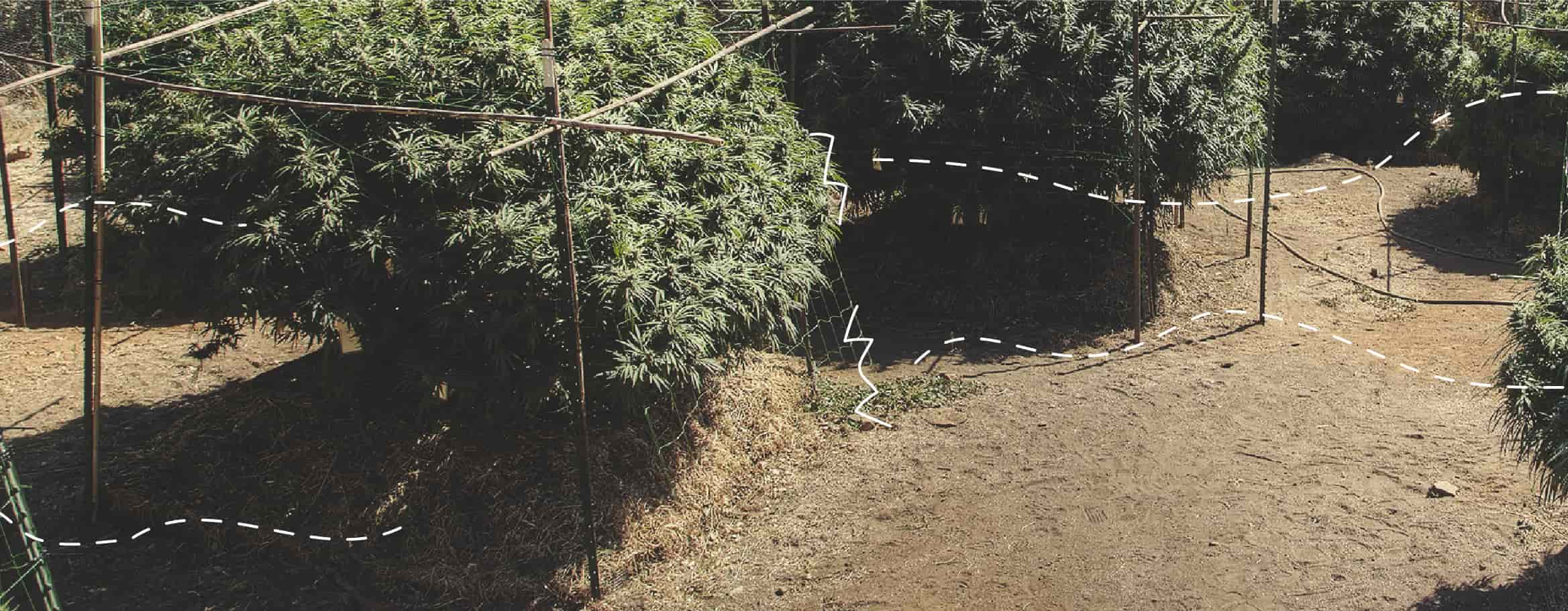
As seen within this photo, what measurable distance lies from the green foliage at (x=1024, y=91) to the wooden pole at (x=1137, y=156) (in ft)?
0.32

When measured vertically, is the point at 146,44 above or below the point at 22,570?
above

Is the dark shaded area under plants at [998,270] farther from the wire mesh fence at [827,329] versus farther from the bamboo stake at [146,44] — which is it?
the bamboo stake at [146,44]

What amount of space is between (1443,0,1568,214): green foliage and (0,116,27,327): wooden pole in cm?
1305

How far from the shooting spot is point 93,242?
22.0 feet

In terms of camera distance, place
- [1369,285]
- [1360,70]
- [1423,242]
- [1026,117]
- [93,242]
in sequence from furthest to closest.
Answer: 1. [1360,70]
2. [1423,242]
3. [1369,285]
4. [1026,117]
5. [93,242]

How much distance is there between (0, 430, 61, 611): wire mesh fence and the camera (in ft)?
17.5

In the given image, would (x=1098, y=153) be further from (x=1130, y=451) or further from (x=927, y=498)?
(x=927, y=498)

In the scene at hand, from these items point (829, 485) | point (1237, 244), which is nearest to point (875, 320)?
point (829, 485)

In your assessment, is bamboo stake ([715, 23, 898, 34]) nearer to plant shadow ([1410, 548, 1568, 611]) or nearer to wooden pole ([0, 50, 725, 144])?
wooden pole ([0, 50, 725, 144])

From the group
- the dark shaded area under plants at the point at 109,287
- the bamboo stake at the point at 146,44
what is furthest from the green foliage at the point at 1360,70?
the dark shaded area under plants at the point at 109,287

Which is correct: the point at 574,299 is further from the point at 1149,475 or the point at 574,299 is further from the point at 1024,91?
the point at 1024,91

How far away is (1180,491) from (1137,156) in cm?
325

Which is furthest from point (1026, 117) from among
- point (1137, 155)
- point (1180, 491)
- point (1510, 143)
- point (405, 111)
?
point (1510, 143)

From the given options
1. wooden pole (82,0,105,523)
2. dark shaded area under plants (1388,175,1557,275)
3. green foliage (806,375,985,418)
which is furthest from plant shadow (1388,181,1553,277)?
wooden pole (82,0,105,523)
